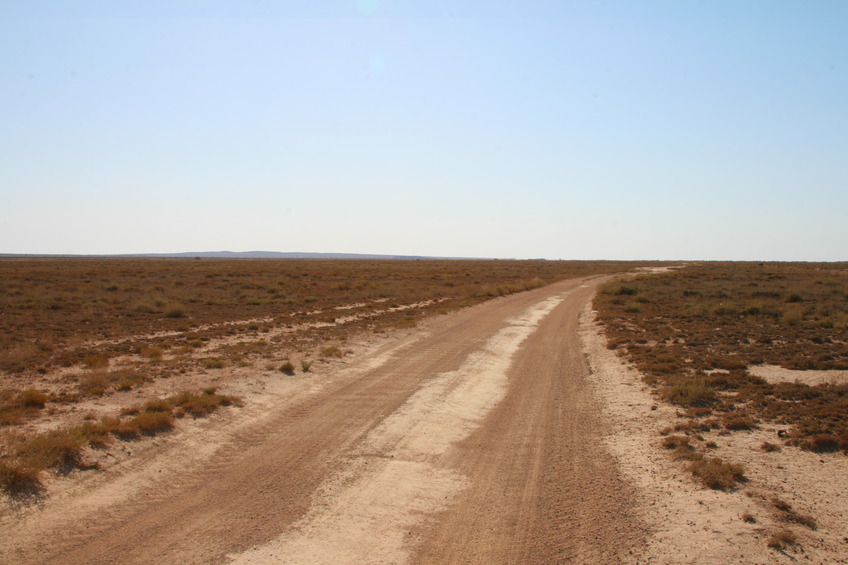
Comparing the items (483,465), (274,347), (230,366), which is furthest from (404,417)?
(274,347)

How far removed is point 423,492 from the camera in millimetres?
7758

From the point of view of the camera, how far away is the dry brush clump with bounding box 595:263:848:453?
11047 mm

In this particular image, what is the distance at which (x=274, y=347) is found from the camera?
19375 mm

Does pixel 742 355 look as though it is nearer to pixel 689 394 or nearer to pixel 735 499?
pixel 689 394

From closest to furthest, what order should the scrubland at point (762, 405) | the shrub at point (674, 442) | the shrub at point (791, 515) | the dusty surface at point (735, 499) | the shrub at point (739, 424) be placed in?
the dusty surface at point (735, 499) → the shrub at point (791, 515) → the scrubland at point (762, 405) → the shrub at point (674, 442) → the shrub at point (739, 424)

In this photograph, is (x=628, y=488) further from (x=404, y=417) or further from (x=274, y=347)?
(x=274, y=347)

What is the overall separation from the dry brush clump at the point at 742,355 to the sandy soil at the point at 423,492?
0.83m

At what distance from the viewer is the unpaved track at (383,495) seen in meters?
6.14

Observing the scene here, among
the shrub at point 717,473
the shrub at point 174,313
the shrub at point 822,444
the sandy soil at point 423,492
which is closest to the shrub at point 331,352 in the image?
the sandy soil at point 423,492

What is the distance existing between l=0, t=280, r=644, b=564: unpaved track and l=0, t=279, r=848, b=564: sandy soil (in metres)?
0.03

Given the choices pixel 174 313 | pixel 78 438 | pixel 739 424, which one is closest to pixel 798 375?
pixel 739 424

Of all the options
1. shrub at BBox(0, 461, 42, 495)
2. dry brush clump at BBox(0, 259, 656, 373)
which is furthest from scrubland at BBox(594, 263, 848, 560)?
dry brush clump at BBox(0, 259, 656, 373)

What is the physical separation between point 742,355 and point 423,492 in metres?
14.2

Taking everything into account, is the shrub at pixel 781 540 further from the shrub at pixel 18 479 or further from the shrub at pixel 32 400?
the shrub at pixel 32 400
